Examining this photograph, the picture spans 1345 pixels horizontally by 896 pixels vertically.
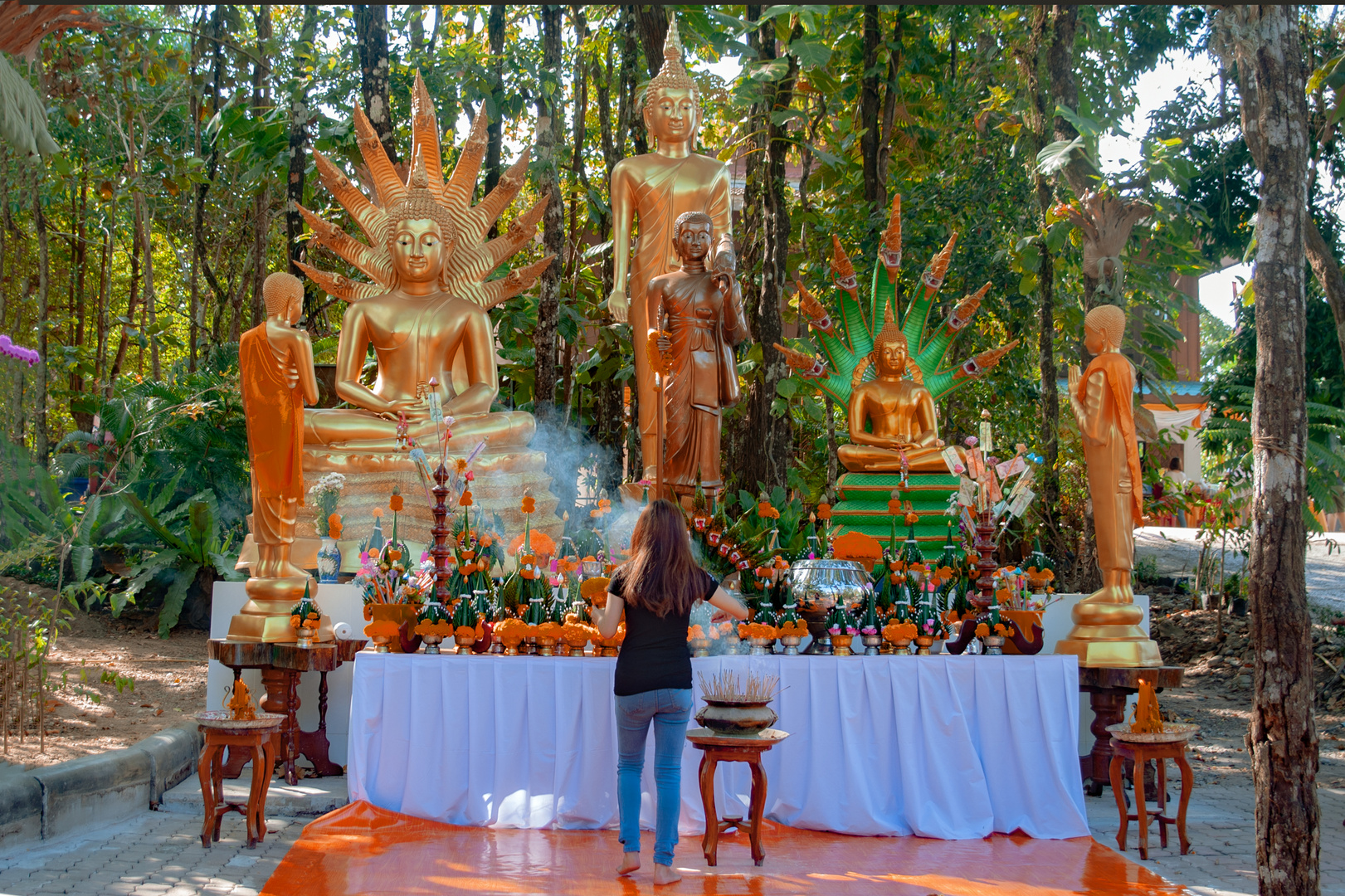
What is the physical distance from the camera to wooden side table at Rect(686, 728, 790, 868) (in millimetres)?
4188

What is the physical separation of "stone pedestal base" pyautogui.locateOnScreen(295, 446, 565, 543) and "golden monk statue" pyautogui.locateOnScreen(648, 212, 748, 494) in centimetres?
105

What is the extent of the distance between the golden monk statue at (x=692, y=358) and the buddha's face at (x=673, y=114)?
1267 mm

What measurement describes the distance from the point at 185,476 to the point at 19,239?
28.9 ft

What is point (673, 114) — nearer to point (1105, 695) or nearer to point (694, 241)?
point (694, 241)

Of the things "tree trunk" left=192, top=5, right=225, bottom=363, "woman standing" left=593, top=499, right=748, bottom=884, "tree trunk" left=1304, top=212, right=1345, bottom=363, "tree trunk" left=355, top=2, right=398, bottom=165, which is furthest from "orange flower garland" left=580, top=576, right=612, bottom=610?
"tree trunk" left=192, top=5, right=225, bottom=363

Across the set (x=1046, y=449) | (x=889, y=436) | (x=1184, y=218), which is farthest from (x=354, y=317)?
(x=1184, y=218)

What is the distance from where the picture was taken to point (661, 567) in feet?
13.6

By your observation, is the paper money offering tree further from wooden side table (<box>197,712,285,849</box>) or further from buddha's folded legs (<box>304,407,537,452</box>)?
wooden side table (<box>197,712,285,849</box>)

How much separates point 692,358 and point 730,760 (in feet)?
10.9

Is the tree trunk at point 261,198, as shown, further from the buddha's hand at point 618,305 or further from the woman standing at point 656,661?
the woman standing at point 656,661

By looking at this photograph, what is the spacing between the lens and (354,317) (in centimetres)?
822

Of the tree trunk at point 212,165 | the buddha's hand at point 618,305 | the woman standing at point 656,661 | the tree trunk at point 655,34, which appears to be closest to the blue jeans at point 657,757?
the woman standing at point 656,661

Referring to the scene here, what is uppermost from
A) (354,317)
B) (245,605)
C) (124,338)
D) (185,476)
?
(124,338)

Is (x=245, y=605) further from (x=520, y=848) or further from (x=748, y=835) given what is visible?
(x=748, y=835)
